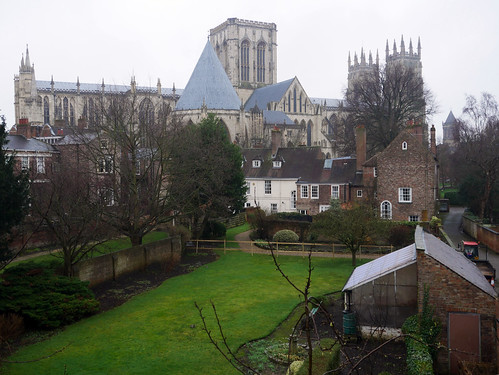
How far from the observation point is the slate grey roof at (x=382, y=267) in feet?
44.6

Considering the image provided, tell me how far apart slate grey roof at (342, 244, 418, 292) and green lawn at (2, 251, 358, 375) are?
3.00 m

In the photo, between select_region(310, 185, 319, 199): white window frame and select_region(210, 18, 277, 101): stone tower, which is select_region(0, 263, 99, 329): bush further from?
select_region(210, 18, 277, 101): stone tower

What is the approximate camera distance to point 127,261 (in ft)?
74.1

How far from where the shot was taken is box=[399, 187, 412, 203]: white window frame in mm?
32719

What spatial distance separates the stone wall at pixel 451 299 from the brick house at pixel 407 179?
794 inches

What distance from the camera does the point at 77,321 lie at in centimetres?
1591

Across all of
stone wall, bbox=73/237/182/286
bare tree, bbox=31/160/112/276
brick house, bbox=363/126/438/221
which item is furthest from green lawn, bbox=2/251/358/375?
brick house, bbox=363/126/438/221

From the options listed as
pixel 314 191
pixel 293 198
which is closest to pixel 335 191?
pixel 314 191

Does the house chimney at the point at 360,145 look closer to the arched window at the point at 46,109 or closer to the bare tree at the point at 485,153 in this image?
the bare tree at the point at 485,153

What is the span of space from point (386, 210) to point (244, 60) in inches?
2686

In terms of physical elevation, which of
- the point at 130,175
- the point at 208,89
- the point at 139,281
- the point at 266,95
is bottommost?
the point at 139,281

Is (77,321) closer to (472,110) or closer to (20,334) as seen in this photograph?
(20,334)

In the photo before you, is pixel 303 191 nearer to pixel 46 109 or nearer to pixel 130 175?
pixel 130 175

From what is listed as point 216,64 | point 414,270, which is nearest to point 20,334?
point 414,270
